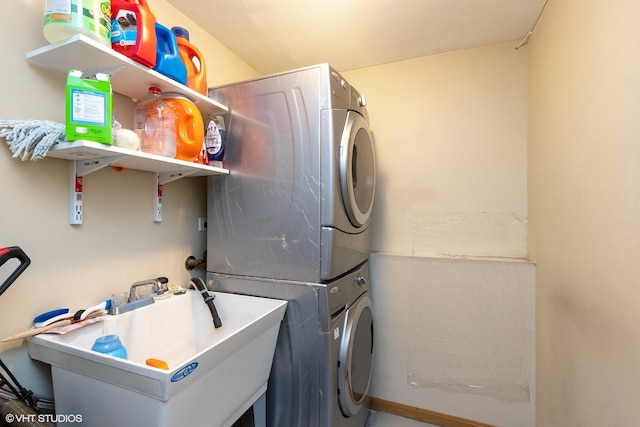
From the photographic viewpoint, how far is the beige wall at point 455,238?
1938 millimetres

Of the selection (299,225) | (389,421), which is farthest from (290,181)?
(389,421)

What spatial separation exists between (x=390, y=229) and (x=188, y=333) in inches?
60.7

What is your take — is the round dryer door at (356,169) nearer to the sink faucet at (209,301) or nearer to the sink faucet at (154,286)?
the sink faucet at (209,301)

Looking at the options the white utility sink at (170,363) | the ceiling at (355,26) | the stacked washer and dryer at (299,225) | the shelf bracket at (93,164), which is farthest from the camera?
the ceiling at (355,26)

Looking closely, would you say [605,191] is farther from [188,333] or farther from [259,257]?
[188,333]

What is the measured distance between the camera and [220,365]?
992mm

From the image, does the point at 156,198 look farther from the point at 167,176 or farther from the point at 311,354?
the point at 311,354

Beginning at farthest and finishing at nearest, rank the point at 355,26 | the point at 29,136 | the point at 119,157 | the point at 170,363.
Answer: the point at 355,26, the point at 170,363, the point at 119,157, the point at 29,136

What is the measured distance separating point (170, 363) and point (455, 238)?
6.20 feet

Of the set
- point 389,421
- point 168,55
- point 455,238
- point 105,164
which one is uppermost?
point 168,55

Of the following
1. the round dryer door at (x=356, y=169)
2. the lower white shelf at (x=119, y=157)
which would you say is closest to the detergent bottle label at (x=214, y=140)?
the lower white shelf at (x=119, y=157)

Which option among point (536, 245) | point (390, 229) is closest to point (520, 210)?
point (536, 245)

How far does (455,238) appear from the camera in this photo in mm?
2109

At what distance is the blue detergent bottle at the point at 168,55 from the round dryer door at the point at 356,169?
82 centimetres
